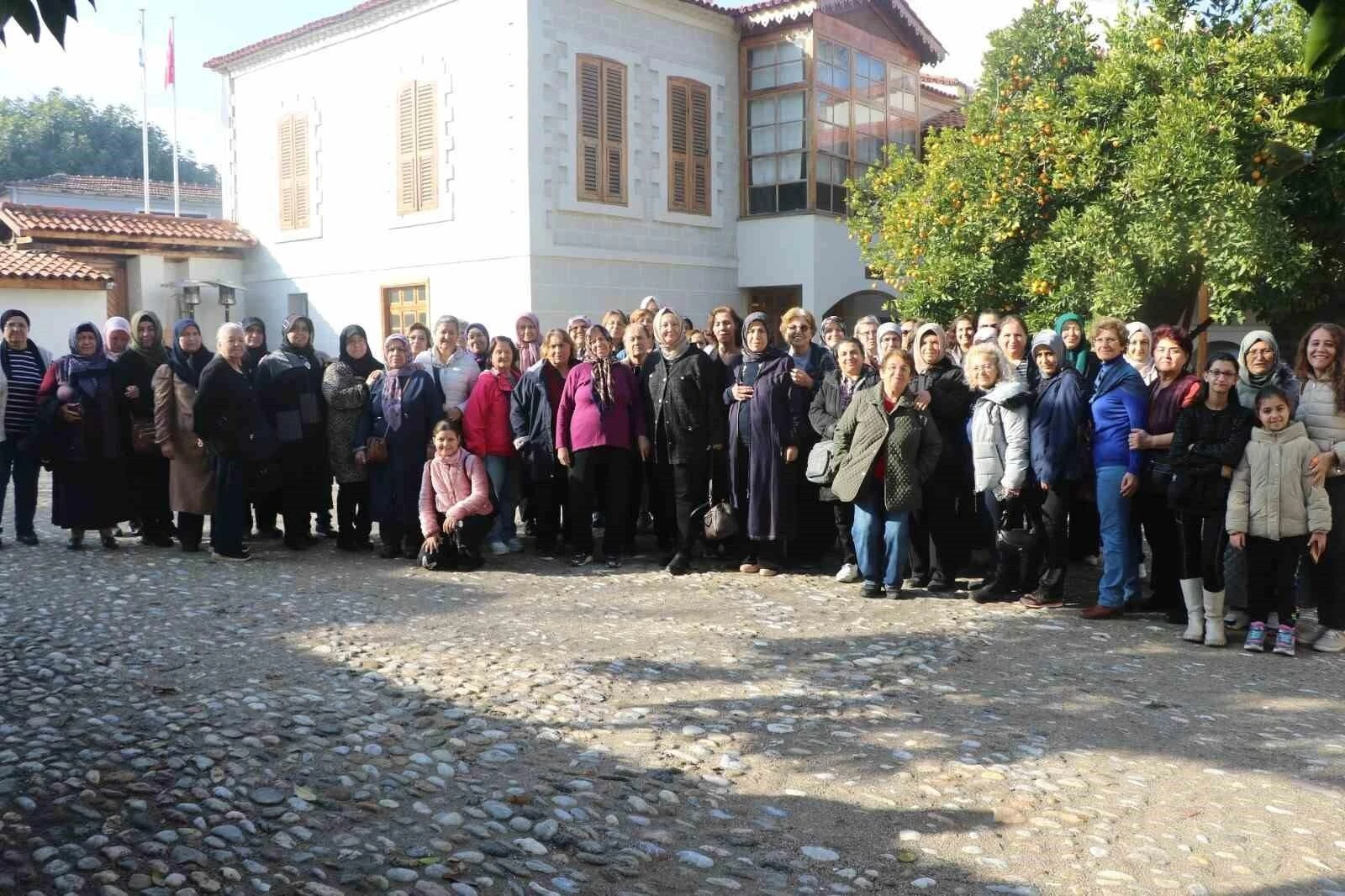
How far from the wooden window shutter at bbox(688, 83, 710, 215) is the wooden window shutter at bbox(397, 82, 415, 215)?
4606 millimetres

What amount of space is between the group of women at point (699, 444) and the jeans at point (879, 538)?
0.02 metres

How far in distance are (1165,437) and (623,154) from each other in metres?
13.2

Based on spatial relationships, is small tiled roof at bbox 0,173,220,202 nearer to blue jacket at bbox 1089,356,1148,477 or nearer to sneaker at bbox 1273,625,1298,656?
blue jacket at bbox 1089,356,1148,477

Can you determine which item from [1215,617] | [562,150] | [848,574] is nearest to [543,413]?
→ [848,574]

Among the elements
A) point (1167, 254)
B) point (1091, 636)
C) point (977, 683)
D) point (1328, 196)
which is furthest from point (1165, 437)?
point (1328, 196)

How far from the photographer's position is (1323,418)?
683 centimetres

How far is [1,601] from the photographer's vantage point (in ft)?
25.1

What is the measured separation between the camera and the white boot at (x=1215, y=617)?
22.8ft

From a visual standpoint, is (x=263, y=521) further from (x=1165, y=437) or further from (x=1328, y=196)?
(x=1328, y=196)

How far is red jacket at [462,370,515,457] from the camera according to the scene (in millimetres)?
9609

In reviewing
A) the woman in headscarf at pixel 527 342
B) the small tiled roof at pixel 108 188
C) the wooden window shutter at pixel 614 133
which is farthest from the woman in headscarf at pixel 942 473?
the small tiled roof at pixel 108 188

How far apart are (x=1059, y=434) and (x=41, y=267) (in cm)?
1876

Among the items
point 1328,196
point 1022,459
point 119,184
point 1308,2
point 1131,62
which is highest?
point 119,184

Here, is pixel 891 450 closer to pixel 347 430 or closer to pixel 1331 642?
pixel 1331 642
